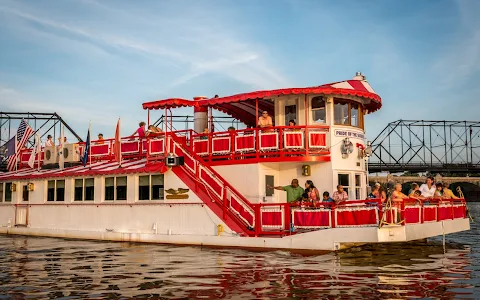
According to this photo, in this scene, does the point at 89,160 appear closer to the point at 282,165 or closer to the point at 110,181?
the point at 110,181

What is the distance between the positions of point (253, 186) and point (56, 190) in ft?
34.4

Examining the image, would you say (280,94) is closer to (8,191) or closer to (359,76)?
(359,76)

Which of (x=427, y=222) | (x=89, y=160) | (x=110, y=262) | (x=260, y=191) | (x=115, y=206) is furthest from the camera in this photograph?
(x=89, y=160)

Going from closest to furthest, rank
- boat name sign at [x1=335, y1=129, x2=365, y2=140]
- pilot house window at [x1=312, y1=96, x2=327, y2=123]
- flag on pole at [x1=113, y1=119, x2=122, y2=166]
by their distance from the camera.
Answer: boat name sign at [x1=335, y1=129, x2=365, y2=140] < pilot house window at [x1=312, y1=96, x2=327, y2=123] < flag on pole at [x1=113, y1=119, x2=122, y2=166]

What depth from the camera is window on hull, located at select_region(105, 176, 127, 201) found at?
21.6 metres

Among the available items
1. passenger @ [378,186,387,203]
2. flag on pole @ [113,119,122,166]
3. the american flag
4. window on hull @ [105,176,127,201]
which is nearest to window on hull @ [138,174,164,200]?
window on hull @ [105,176,127,201]

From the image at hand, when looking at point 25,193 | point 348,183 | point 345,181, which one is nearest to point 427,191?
point 348,183

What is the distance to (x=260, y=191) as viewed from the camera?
63.5 feet

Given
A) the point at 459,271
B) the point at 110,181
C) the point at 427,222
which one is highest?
the point at 110,181

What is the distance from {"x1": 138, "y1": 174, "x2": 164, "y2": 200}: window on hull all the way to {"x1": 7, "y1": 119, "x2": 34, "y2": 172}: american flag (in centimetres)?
1087

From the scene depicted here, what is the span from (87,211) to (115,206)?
1.97m

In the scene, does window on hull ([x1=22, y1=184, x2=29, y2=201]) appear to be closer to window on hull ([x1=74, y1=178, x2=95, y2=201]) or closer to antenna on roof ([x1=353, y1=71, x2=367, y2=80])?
window on hull ([x1=74, y1=178, x2=95, y2=201])

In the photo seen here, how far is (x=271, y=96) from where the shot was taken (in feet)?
64.3

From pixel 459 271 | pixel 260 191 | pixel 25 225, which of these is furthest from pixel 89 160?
pixel 459 271
